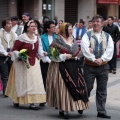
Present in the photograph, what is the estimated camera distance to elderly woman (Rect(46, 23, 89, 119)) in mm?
8219

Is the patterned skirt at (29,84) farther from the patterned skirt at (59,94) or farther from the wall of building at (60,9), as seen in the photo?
the wall of building at (60,9)

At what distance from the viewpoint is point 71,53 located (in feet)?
27.1

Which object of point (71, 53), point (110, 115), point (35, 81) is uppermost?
point (71, 53)

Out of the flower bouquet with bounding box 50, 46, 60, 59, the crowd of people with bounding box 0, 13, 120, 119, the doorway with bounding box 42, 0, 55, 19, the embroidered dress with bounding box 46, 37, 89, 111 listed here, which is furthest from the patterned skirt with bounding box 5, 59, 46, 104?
the doorway with bounding box 42, 0, 55, 19

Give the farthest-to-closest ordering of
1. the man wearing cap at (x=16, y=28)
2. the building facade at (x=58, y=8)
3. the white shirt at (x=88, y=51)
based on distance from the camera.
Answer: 1. the building facade at (x=58, y=8)
2. the man wearing cap at (x=16, y=28)
3. the white shirt at (x=88, y=51)

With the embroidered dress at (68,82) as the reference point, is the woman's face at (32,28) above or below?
above

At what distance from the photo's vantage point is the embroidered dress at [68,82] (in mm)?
8227

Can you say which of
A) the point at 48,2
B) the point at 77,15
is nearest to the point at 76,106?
the point at 48,2

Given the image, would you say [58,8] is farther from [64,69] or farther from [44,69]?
[64,69]

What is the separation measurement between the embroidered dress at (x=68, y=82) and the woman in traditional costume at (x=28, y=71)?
69cm

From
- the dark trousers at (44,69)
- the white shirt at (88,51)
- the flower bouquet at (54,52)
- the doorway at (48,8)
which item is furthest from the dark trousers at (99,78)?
the doorway at (48,8)

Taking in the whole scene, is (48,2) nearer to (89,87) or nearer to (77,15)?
(77,15)

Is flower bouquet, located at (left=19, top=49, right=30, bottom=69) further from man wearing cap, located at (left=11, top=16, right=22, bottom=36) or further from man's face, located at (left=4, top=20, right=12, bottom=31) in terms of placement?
man wearing cap, located at (left=11, top=16, right=22, bottom=36)

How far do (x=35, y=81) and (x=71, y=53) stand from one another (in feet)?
3.68
